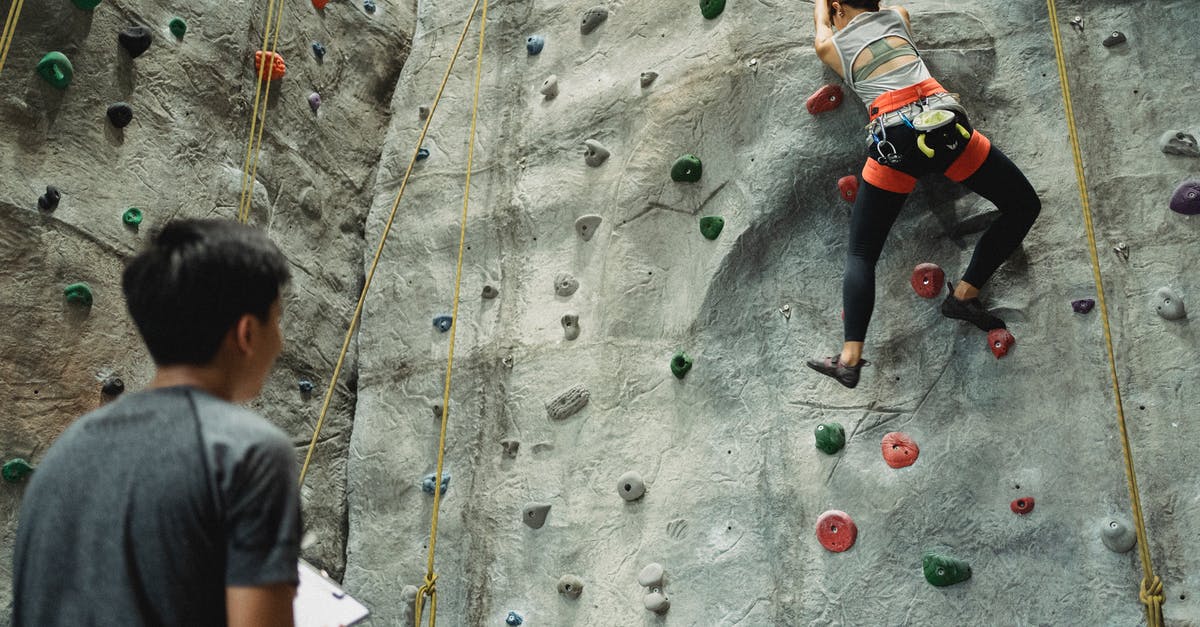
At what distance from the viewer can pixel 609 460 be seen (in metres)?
3.26

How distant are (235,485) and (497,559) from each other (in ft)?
7.66

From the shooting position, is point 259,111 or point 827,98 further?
point 259,111

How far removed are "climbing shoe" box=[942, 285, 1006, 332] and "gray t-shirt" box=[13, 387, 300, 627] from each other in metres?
2.19

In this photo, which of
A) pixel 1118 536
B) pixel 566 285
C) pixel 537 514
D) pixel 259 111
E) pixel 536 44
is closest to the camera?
pixel 1118 536

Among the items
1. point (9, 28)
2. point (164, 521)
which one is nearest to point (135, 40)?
point (9, 28)

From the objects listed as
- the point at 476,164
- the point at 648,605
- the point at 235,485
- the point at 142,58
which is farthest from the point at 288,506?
the point at 476,164

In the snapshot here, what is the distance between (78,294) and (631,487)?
154 cm

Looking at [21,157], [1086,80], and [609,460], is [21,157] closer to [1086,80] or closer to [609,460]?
[609,460]

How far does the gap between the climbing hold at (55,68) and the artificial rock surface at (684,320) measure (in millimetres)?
39

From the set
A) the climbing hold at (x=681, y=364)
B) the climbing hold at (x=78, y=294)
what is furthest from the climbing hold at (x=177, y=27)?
the climbing hold at (x=681, y=364)

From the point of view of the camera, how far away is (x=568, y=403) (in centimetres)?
336

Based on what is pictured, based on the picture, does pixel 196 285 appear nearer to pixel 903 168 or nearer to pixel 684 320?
pixel 903 168

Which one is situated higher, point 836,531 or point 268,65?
point 268,65

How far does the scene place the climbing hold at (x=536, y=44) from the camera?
4.00 meters
